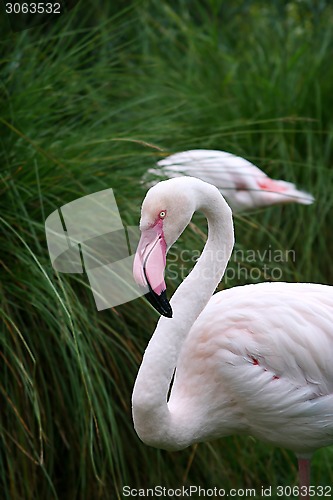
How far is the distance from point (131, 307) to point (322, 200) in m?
1.65

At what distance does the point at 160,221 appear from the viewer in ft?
7.98

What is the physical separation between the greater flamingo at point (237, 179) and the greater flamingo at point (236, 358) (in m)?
1.05

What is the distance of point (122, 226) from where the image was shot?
10.6 feet

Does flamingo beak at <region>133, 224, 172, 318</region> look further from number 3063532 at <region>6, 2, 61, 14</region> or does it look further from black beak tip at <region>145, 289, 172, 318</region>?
number 3063532 at <region>6, 2, 61, 14</region>

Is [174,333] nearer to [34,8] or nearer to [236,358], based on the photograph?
[236,358]

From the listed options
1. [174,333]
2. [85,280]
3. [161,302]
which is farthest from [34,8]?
[161,302]

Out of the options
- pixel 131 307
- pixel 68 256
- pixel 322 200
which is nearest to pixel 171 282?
pixel 131 307

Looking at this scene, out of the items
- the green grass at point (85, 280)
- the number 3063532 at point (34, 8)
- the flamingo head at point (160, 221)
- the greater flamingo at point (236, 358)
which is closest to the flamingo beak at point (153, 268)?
the flamingo head at point (160, 221)

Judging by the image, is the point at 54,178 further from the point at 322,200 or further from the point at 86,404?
the point at 322,200

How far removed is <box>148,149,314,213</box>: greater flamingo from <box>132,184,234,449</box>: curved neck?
3.44ft

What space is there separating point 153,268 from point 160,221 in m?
0.16

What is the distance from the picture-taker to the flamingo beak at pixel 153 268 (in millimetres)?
2316

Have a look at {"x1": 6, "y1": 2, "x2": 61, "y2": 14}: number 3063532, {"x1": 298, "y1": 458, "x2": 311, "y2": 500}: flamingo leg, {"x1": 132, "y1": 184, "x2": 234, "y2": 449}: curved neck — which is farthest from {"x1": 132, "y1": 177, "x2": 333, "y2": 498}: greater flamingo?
{"x1": 6, "y1": 2, "x2": 61, "y2": 14}: number 3063532

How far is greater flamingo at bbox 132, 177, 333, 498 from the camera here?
2559mm
